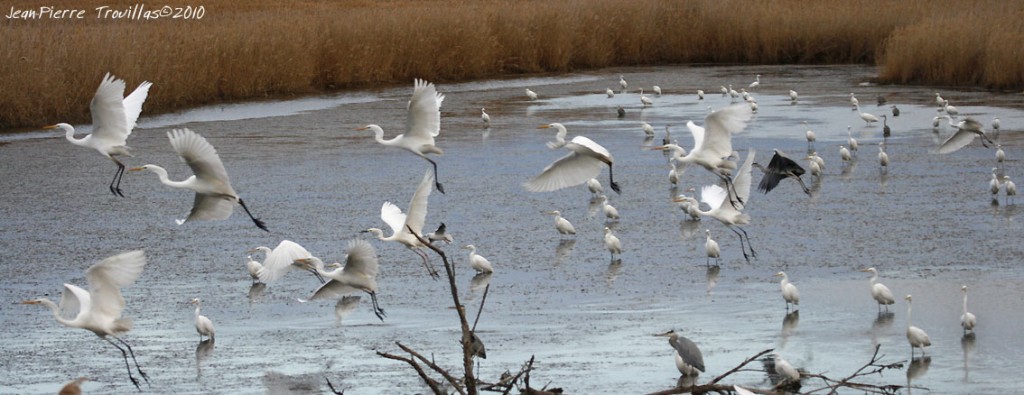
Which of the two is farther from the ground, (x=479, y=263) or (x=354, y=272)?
(x=354, y=272)

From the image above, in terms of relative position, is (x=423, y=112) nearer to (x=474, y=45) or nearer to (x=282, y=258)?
(x=282, y=258)

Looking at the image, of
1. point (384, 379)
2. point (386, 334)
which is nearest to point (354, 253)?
point (386, 334)

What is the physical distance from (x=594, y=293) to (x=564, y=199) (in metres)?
4.57

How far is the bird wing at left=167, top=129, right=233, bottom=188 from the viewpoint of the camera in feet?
30.0

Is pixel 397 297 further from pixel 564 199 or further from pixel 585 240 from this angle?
pixel 564 199

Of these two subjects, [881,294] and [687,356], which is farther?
[881,294]

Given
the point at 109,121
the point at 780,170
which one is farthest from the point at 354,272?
the point at 780,170

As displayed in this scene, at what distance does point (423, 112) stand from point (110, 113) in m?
2.41

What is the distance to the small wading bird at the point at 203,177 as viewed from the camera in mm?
9227

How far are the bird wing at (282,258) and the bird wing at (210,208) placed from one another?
71 cm

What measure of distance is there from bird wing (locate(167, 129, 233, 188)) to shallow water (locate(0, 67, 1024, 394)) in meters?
0.92

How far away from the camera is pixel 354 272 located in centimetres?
912

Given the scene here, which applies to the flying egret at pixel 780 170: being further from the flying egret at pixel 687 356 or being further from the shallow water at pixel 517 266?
the flying egret at pixel 687 356

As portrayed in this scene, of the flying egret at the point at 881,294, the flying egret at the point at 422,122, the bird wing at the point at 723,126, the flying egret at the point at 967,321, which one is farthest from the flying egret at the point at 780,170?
the flying egret at the point at 967,321
